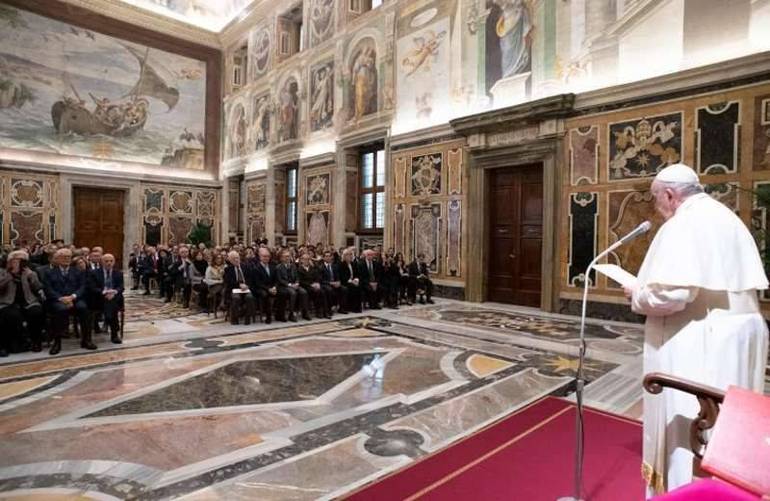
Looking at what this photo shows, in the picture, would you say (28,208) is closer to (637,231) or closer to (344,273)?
(344,273)

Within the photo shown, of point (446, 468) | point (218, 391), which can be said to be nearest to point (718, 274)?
point (446, 468)

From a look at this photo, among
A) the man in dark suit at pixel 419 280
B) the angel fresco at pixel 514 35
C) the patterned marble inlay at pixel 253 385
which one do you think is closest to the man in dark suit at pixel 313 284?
the man in dark suit at pixel 419 280

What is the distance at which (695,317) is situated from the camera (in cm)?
219

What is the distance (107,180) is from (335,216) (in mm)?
9983

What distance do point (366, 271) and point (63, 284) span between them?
5.37 metres

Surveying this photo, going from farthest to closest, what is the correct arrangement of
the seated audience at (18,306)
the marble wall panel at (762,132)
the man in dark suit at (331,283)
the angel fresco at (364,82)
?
the angel fresco at (364,82) → the man in dark suit at (331,283) → the marble wall panel at (762,132) → the seated audience at (18,306)

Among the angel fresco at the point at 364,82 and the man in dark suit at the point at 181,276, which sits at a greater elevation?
the angel fresco at the point at 364,82

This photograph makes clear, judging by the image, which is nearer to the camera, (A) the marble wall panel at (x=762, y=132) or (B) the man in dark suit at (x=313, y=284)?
(A) the marble wall panel at (x=762, y=132)

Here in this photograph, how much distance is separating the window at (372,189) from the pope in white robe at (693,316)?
37.4 ft

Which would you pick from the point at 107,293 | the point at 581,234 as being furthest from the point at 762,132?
the point at 107,293

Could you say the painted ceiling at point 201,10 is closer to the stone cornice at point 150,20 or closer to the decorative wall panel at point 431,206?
the stone cornice at point 150,20

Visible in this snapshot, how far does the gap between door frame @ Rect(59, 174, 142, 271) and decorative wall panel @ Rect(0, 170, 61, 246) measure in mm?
246

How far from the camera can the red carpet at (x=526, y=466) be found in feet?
8.48

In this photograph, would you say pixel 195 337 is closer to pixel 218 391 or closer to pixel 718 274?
Answer: pixel 218 391
